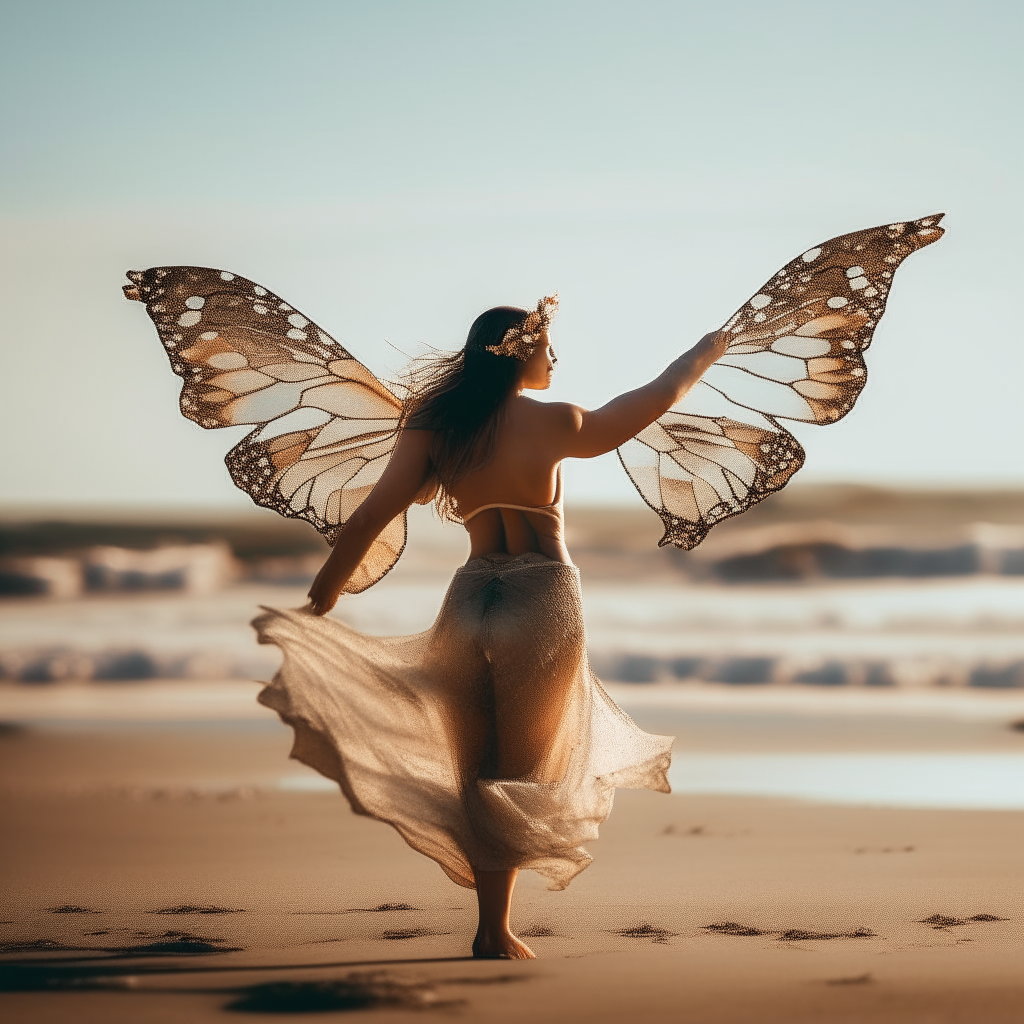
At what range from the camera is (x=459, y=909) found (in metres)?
4.71

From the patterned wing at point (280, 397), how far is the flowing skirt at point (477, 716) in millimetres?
548

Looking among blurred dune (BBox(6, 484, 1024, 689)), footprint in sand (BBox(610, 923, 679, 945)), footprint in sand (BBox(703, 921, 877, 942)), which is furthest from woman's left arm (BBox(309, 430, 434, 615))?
blurred dune (BBox(6, 484, 1024, 689))

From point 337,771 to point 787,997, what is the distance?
122cm

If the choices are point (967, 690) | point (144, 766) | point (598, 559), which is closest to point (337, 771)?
point (144, 766)

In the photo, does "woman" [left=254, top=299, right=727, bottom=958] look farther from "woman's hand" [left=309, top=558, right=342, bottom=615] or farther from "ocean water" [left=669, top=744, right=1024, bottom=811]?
"ocean water" [left=669, top=744, right=1024, bottom=811]

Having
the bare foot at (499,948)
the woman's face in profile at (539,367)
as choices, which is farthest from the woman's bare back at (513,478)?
the bare foot at (499,948)

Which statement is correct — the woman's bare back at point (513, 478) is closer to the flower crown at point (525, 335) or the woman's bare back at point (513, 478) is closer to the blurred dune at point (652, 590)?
the flower crown at point (525, 335)

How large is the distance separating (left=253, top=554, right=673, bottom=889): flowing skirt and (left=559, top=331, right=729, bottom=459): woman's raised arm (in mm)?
343

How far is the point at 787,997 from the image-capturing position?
324 cm

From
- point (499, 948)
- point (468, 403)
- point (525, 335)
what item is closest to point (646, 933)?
point (499, 948)

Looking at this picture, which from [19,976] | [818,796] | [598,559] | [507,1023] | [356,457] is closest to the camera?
[507,1023]

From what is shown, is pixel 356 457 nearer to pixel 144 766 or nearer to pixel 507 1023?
pixel 507 1023

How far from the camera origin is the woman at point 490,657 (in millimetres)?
3721

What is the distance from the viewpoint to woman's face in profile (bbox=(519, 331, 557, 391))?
13.2 feet
